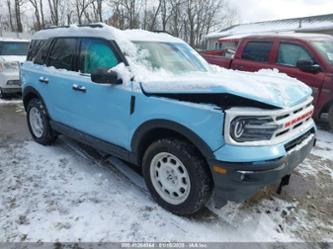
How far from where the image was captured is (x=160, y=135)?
300cm

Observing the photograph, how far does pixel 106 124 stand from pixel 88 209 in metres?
0.98

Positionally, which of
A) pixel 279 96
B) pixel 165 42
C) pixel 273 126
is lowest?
pixel 273 126

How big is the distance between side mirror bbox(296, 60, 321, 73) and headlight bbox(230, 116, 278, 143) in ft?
12.4

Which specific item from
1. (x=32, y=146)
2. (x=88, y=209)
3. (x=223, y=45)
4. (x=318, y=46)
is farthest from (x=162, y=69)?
(x=223, y=45)

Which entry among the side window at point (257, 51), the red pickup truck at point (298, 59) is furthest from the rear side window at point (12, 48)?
the side window at point (257, 51)

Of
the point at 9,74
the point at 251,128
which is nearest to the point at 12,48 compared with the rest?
the point at 9,74

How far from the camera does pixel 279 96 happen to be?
2.60m

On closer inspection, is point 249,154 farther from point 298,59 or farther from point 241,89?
point 298,59

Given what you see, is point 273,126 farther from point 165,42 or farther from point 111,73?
point 165,42

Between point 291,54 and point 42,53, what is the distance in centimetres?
483

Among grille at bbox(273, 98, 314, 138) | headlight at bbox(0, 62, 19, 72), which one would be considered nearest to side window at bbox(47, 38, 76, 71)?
grille at bbox(273, 98, 314, 138)

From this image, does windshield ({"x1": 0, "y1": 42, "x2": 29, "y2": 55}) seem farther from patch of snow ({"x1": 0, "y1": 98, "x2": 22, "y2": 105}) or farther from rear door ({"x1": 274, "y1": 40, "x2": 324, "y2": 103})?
rear door ({"x1": 274, "y1": 40, "x2": 324, "y2": 103})

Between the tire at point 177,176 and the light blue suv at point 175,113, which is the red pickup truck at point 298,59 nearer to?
the light blue suv at point 175,113

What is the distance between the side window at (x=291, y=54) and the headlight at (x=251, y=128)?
13.5 ft
